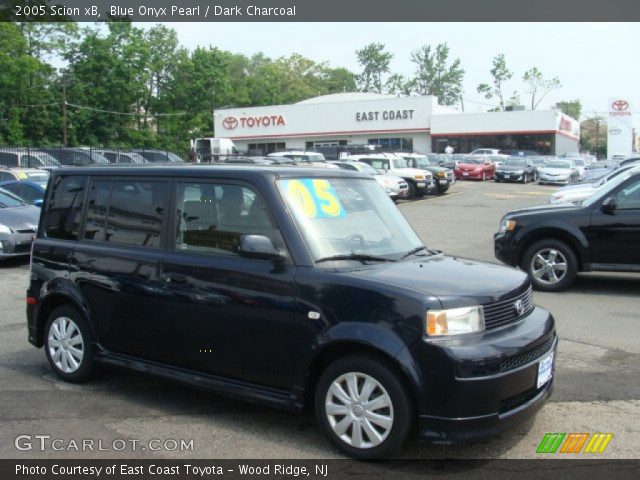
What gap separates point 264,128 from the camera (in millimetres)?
62625

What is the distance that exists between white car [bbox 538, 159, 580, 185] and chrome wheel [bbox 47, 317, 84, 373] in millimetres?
34530

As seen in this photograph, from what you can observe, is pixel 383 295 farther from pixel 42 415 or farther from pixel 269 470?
pixel 42 415

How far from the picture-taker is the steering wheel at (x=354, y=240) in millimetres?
4828

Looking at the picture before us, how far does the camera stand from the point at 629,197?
9.61m

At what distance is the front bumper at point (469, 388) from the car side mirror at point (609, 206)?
615 centimetres

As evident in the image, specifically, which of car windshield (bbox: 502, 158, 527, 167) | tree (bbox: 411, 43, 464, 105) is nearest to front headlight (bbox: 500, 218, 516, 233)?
car windshield (bbox: 502, 158, 527, 167)

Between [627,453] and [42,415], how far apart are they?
13.6 ft

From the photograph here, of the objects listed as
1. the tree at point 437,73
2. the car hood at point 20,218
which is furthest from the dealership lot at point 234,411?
the tree at point 437,73

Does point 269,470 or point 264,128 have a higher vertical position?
point 264,128

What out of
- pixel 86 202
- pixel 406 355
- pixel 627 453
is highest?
pixel 86 202

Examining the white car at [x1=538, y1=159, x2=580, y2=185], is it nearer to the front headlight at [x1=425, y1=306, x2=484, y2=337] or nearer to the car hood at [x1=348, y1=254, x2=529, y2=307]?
the car hood at [x1=348, y1=254, x2=529, y2=307]

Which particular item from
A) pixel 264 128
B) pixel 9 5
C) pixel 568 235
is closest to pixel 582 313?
pixel 568 235

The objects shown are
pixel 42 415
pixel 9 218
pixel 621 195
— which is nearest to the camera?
pixel 42 415

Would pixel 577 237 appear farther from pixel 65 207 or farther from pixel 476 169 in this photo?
pixel 476 169
